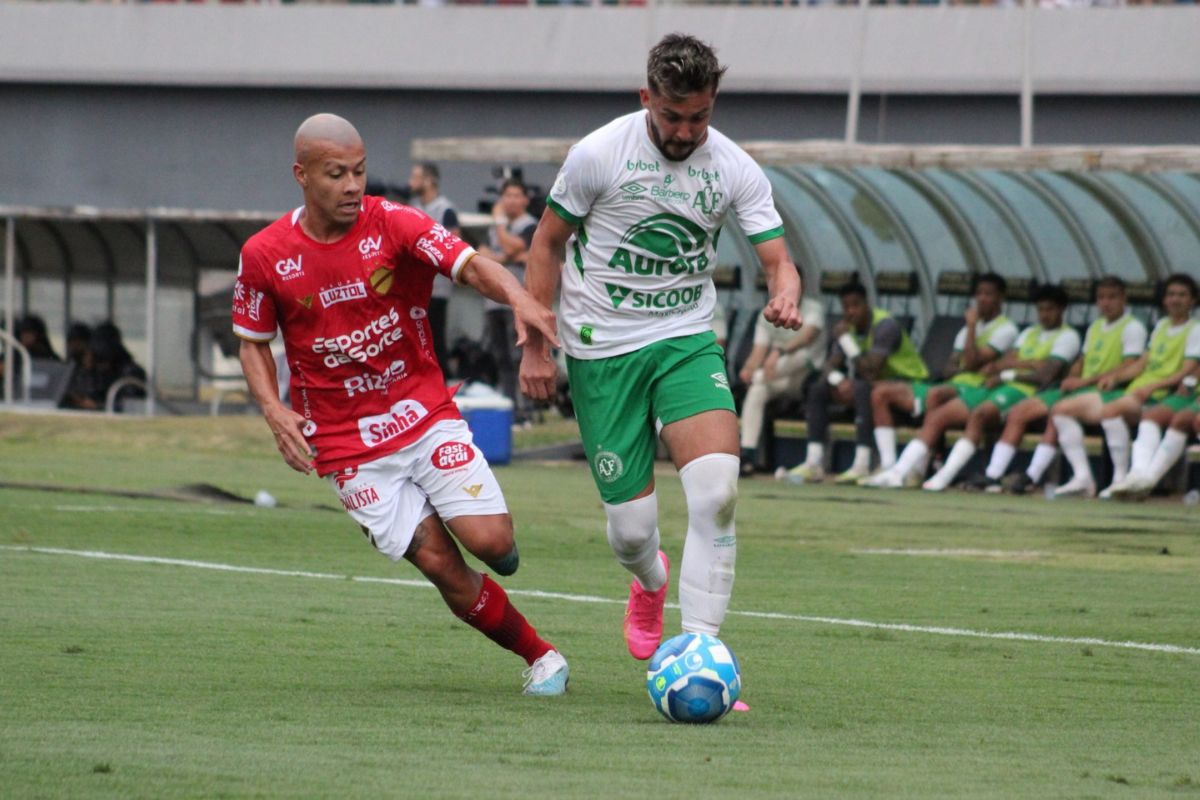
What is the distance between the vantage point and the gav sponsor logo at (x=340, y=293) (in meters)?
6.99

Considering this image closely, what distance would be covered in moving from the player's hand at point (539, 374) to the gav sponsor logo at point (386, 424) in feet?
1.37

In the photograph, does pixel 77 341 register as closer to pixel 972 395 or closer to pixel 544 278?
pixel 972 395

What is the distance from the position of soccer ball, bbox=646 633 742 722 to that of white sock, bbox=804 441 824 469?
521 inches

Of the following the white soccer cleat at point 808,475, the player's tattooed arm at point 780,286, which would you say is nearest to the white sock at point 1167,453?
the white soccer cleat at point 808,475

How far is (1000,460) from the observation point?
18.2m

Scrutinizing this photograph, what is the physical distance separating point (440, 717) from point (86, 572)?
4.68m

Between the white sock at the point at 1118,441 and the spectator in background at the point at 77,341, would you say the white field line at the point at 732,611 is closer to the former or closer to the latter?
the white sock at the point at 1118,441

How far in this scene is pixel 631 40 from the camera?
3138 cm

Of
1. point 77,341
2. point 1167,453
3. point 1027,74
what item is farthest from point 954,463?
point 77,341

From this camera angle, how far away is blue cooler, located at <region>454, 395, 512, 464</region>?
19.1 m

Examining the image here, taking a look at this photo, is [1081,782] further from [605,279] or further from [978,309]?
[978,309]

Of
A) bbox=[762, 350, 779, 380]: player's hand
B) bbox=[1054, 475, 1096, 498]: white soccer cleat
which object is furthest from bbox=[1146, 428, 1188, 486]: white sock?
bbox=[762, 350, 779, 380]: player's hand

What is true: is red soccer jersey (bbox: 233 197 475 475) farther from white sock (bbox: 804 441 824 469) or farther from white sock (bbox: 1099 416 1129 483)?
white sock (bbox: 804 441 824 469)

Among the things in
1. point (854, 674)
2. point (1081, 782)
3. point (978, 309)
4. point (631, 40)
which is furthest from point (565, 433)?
point (1081, 782)
